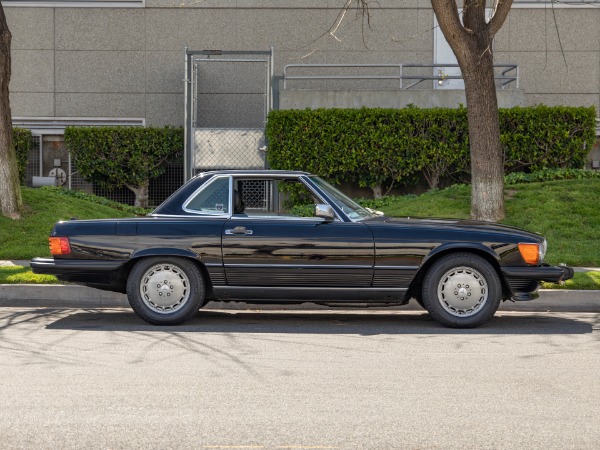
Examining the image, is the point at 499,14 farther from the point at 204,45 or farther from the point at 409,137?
the point at 204,45

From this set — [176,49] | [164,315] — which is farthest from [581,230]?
[176,49]

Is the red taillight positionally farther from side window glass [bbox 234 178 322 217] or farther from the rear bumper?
side window glass [bbox 234 178 322 217]

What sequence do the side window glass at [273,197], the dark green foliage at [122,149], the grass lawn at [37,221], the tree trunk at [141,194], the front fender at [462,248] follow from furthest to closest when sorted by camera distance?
the tree trunk at [141,194] < the dark green foliage at [122,149] < the grass lawn at [37,221] < the side window glass at [273,197] < the front fender at [462,248]

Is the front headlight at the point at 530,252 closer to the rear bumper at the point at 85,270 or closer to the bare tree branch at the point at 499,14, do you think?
the rear bumper at the point at 85,270

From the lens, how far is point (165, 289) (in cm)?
938

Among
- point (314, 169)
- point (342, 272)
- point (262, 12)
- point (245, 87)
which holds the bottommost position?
point (342, 272)

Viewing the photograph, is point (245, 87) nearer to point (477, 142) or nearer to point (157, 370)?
point (477, 142)

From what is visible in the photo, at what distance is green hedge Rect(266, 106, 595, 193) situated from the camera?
18562 millimetres

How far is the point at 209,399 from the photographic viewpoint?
6.12 metres

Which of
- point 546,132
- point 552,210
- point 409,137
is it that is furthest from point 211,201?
point 546,132

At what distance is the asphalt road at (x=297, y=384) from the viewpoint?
5.29m

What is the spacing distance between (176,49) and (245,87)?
1.82 m

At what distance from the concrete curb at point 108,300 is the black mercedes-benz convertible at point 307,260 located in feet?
4.75

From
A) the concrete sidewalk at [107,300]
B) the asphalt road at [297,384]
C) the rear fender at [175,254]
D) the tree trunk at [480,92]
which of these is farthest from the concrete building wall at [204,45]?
the rear fender at [175,254]
